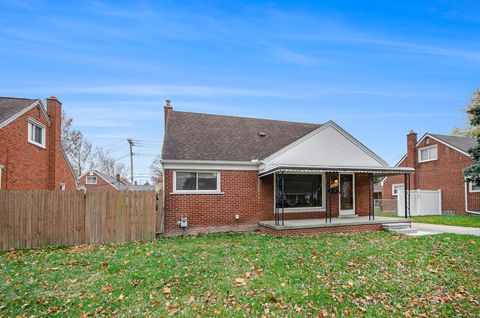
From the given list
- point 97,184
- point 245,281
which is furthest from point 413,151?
point 97,184

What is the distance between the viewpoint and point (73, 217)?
9930 mm

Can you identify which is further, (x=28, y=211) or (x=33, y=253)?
(x=28, y=211)

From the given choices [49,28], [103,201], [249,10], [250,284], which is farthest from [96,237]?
[249,10]

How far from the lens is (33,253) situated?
8539 mm

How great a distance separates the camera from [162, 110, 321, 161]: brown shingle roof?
1236 centimetres

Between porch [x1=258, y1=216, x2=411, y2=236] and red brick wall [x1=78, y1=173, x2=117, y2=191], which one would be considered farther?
red brick wall [x1=78, y1=173, x2=117, y2=191]

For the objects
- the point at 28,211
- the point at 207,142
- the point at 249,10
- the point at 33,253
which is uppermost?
the point at 249,10

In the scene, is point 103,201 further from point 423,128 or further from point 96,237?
point 423,128

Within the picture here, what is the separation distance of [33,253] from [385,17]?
16.7 meters

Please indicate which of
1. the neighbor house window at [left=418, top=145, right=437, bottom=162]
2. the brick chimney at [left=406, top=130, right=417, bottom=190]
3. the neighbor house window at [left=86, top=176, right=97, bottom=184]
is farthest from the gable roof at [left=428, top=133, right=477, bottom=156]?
the neighbor house window at [left=86, top=176, right=97, bottom=184]

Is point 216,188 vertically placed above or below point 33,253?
above

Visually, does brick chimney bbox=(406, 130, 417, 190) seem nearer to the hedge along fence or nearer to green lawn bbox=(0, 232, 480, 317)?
green lawn bbox=(0, 232, 480, 317)

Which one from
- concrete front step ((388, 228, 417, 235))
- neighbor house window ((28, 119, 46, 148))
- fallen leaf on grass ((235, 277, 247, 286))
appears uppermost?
neighbor house window ((28, 119, 46, 148))

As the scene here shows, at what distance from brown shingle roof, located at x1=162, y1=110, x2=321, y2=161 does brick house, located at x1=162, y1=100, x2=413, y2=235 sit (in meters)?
0.05
